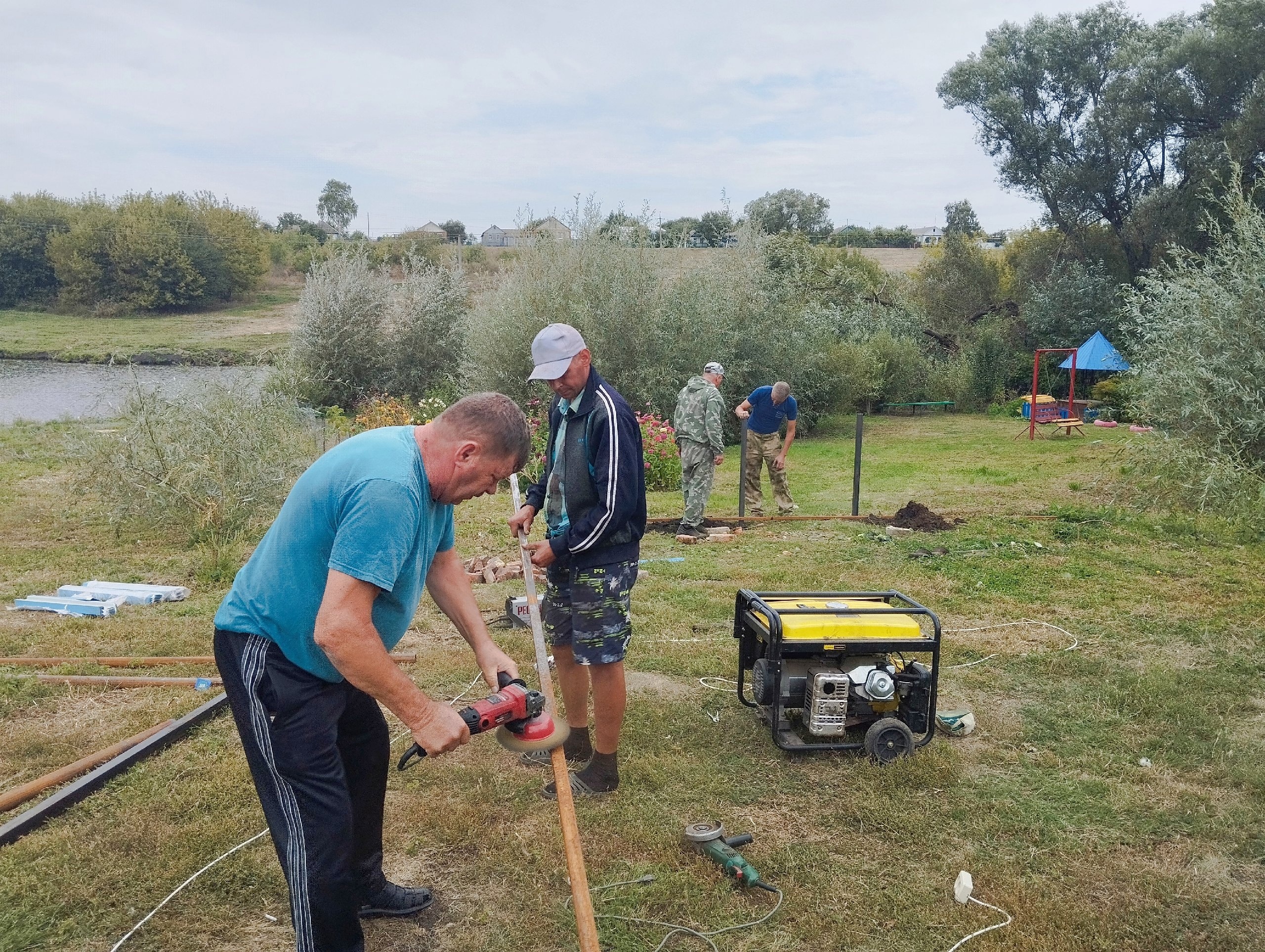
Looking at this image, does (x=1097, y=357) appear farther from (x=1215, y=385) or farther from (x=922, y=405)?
(x=1215, y=385)

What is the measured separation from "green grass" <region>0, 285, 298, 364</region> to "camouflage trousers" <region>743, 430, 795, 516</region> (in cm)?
1908

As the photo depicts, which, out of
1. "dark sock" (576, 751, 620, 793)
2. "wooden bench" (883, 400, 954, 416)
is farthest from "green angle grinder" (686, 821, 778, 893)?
"wooden bench" (883, 400, 954, 416)

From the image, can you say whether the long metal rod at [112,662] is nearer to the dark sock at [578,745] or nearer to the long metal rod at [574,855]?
the dark sock at [578,745]

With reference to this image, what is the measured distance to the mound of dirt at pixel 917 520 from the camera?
9938 mm

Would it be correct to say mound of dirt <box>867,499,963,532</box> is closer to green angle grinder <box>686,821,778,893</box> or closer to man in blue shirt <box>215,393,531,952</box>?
green angle grinder <box>686,821,778,893</box>

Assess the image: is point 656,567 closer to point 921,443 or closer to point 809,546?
point 809,546

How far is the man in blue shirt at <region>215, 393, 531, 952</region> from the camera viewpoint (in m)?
2.25

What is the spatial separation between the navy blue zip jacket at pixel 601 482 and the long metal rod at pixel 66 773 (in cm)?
216

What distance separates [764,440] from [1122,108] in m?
21.9

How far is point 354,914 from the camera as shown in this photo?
2506 millimetres

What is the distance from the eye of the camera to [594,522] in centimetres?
378

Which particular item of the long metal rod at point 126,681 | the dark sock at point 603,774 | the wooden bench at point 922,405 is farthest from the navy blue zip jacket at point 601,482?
the wooden bench at point 922,405

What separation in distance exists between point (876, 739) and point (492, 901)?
1932mm

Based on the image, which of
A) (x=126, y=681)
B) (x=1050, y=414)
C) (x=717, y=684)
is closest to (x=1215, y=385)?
(x=717, y=684)
